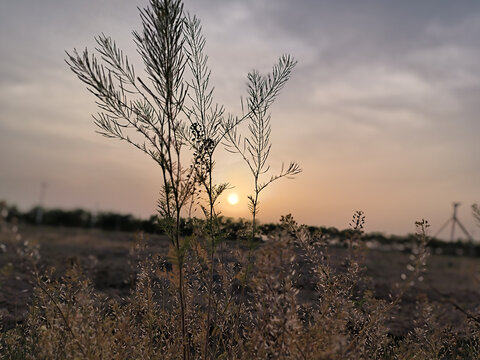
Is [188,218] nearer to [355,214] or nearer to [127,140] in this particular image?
[127,140]

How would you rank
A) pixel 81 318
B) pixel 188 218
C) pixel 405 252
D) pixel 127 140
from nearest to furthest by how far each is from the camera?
pixel 81 318
pixel 127 140
pixel 188 218
pixel 405 252

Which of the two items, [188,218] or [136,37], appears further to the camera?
[188,218]

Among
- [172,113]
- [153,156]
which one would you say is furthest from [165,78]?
[153,156]

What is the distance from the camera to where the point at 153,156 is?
3412mm

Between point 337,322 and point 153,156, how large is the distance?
1.70 meters

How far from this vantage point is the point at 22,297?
28.2 feet

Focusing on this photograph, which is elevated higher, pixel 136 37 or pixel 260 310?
pixel 136 37

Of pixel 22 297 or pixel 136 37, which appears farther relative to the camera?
pixel 22 297

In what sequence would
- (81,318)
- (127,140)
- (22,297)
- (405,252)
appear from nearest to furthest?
(81,318) < (127,140) < (22,297) < (405,252)

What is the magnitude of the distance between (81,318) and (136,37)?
1.93 m

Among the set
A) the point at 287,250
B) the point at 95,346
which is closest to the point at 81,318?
the point at 95,346

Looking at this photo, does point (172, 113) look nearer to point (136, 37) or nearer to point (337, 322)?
point (136, 37)

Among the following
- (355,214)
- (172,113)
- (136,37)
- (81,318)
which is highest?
(136,37)

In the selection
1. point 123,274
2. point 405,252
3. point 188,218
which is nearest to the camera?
point 188,218
